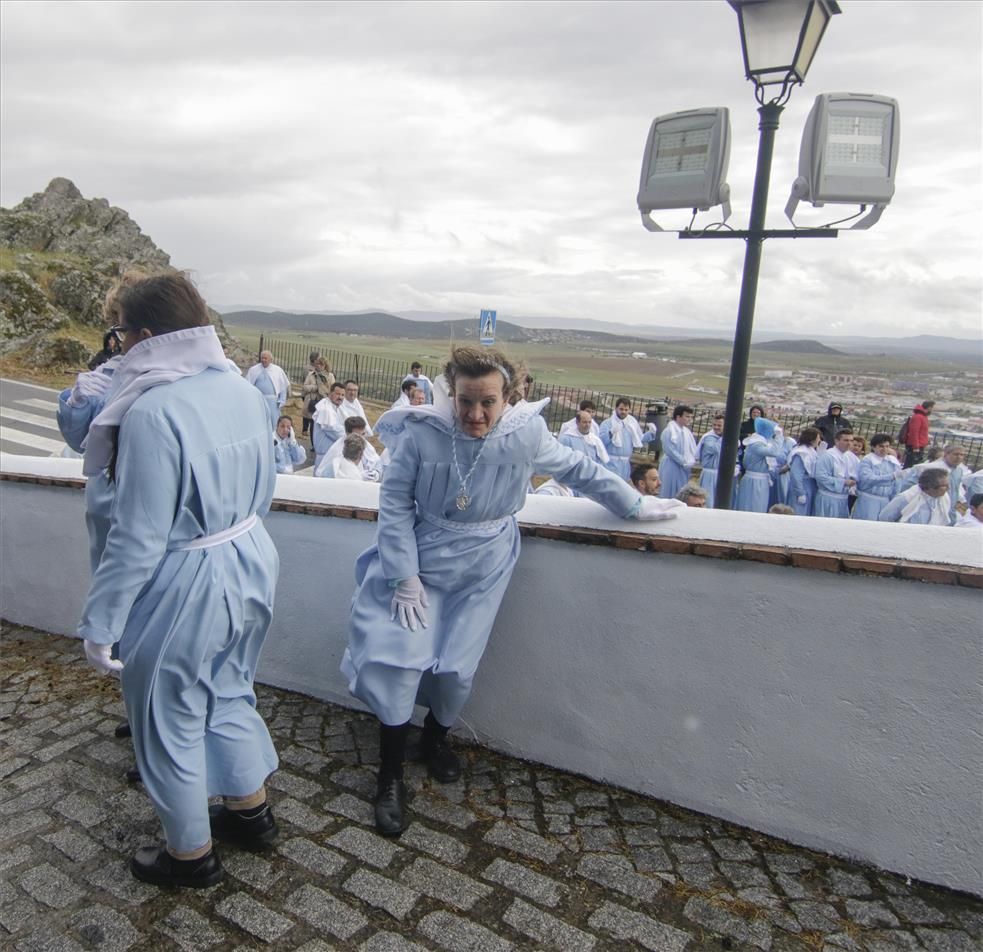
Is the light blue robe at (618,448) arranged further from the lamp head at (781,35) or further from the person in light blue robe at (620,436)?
the lamp head at (781,35)

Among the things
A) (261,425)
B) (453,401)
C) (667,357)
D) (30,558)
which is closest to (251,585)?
(261,425)

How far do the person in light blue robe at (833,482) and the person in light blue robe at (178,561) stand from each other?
820 cm

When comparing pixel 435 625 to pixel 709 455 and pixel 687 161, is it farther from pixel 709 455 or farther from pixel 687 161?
pixel 709 455

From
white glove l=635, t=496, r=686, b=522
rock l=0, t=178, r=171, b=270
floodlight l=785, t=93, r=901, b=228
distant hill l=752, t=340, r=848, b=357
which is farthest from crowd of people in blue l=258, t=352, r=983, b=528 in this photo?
rock l=0, t=178, r=171, b=270

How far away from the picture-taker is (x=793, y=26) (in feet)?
14.1

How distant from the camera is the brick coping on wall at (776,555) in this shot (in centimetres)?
258

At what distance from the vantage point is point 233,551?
259cm

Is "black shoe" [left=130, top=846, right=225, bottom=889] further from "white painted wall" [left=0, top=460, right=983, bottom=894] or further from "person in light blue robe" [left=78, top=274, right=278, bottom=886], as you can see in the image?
"white painted wall" [left=0, top=460, right=983, bottom=894]

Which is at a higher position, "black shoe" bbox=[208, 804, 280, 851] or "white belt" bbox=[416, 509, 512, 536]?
"white belt" bbox=[416, 509, 512, 536]

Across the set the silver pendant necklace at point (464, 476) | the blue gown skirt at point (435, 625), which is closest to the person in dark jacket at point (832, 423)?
the blue gown skirt at point (435, 625)

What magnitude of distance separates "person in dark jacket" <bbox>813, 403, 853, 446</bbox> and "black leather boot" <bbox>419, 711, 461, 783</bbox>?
8450mm

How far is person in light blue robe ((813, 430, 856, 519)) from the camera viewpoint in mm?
9453

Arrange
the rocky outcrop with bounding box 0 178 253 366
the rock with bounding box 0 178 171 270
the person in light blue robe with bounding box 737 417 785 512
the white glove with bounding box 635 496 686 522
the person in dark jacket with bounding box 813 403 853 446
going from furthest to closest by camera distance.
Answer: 1. the rock with bounding box 0 178 171 270
2. the rocky outcrop with bounding box 0 178 253 366
3. the person in dark jacket with bounding box 813 403 853 446
4. the person in light blue robe with bounding box 737 417 785 512
5. the white glove with bounding box 635 496 686 522

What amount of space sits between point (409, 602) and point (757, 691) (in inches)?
51.0
